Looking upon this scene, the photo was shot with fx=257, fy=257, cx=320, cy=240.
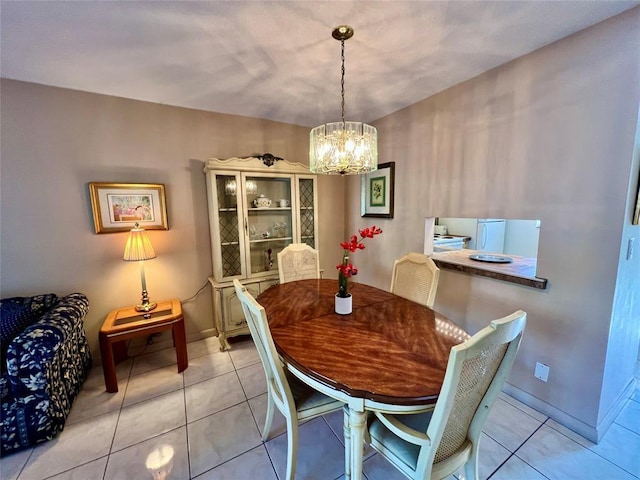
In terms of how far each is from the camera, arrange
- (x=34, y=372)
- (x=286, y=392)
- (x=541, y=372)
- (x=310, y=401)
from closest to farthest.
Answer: (x=286, y=392), (x=310, y=401), (x=34, y=372), (x=541, y=372)

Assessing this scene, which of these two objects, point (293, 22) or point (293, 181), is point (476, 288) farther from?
point (293, 22)

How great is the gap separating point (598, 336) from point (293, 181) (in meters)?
2.63

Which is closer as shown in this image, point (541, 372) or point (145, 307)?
point (541, 372)

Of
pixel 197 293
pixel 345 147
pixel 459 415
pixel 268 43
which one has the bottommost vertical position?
pixel 197 293

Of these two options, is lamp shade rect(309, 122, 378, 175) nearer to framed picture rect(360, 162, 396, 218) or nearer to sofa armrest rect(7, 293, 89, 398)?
framed picture rect(360, 162, 396, 218)

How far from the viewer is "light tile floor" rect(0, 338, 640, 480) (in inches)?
55.0

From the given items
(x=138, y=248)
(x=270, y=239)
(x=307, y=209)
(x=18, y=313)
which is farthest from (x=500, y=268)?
(x=18, y=313)

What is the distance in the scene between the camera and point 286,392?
121 centimetres

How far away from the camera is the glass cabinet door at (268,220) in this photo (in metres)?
2.80

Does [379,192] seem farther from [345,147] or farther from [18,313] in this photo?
[18,313]

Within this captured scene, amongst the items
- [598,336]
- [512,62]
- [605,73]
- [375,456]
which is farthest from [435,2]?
[375,456]

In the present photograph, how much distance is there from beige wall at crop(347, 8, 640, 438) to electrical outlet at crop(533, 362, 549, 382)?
0.03 meters

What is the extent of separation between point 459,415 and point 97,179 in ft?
9.88

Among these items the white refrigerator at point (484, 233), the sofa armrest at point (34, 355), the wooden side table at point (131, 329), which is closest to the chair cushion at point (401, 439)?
the wooden side table at point (131, 329)
